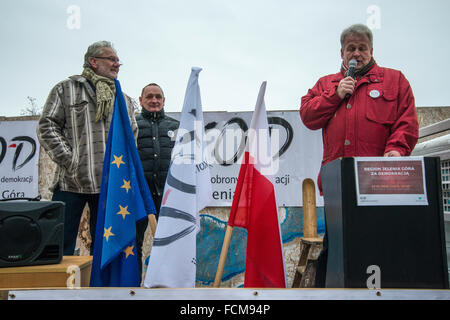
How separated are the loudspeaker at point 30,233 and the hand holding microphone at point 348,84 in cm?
146

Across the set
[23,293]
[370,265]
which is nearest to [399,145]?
[370,265]

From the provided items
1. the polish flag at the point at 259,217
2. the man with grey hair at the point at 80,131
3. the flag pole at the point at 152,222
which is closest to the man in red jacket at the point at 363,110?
the polish flag at the point at 259,217

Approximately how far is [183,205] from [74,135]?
3.24 ft

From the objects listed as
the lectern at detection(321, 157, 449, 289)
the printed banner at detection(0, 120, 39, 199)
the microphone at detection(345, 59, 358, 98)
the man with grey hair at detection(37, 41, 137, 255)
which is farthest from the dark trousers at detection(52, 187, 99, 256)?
the printed banner at detection(0, 120, 39, 199)

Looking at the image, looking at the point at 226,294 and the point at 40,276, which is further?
the point at 40,276

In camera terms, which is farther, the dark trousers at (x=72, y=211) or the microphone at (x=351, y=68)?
the dark trousers at (x=72, y=211)

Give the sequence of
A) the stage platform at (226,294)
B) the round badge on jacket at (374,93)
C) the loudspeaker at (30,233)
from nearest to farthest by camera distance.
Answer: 1. the stage platform at (226,294)
2. the loudspeaker at (30,233)
3. the round badge on jacket at (374,93)

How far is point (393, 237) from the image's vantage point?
1.35 metres

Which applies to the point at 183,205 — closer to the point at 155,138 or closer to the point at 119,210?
the point at 119,210

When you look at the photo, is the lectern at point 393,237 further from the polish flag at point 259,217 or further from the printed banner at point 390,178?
the polish flag at point 259,217

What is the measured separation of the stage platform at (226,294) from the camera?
1.23m

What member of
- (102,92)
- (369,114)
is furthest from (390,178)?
(102,92)
